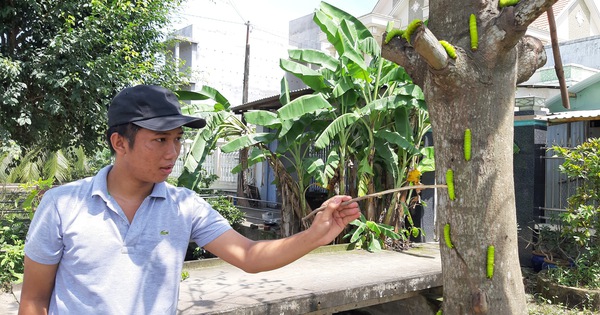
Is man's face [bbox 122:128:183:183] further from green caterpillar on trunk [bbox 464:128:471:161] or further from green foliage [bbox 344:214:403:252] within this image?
green foliage [bbox 344:214:403:252]

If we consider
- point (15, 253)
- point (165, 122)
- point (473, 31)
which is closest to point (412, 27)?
point (473, 31)

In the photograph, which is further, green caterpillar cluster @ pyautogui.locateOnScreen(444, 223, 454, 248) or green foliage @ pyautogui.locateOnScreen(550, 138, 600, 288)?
green foliage @ pyautogui.locateOnScreen(550, 138, 600, 288)

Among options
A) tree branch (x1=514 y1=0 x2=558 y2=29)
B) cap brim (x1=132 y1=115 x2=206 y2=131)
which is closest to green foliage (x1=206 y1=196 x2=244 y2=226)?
tree branch (x1=514 y1=0 x2=558 y2=29)

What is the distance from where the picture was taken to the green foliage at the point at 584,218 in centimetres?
634

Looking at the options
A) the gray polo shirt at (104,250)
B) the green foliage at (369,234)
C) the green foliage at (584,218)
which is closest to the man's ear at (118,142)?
the gray polo shirt at (104,250)

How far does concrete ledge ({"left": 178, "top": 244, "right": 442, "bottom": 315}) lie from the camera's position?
14.5 feet

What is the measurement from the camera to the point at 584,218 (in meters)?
6.46

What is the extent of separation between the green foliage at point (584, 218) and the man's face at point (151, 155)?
598 cm

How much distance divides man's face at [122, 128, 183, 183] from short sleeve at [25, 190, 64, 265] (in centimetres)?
28

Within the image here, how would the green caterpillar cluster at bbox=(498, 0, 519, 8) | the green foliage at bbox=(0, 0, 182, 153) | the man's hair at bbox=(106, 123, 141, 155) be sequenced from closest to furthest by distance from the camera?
the man's hair at bbox=(106, 123, 141, 155), the green caterpillar cluster at bbox=(498, 0, 519, 8), the green foliage at bbox=(0, 0, 182, 153)

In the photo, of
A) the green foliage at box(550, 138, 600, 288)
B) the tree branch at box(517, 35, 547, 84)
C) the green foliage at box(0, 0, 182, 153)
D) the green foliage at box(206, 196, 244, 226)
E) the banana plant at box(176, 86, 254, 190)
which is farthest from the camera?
the green foliage at box(206, 196, 244, 226)

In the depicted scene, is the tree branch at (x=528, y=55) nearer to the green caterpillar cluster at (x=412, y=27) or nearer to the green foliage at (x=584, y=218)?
the green caterpillar cluster at (x=412, y=27)

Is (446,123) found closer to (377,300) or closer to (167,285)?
(167,285)

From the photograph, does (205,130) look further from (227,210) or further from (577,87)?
(577,87)
